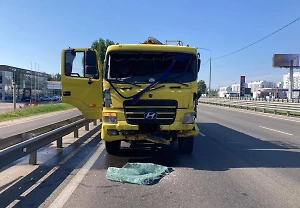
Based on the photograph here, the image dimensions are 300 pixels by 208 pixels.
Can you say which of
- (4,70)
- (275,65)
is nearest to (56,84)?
(4,70)

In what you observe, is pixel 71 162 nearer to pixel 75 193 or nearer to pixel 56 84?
pixel 75 193

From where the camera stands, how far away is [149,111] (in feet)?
25.1

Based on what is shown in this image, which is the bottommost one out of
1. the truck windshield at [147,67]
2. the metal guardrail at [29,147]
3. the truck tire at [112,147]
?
the truck tire at [112,147]

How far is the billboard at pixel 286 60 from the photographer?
7400cm

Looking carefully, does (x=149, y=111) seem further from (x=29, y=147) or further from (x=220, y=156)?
(x=29, y=147)

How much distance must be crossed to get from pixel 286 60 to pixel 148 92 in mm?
73726

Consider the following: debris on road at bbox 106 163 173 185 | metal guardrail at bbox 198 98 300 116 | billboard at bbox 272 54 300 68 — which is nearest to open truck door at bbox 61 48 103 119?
→ debris on road at bbox 106 163 173 185

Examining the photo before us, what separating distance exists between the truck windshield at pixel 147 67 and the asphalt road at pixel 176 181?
6.61 ft

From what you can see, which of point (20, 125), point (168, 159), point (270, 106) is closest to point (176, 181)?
point (168, 159)

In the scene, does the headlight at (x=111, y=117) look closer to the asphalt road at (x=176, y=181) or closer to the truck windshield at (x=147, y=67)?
the truck windshield at (x=147, y=67)

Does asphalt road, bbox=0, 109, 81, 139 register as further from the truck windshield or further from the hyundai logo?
the hyundai logo

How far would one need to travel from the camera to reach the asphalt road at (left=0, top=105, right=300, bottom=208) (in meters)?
5.10

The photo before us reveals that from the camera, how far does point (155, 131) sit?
7809 mm

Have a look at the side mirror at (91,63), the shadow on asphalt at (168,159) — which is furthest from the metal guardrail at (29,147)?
the side mirror at (91,63)
